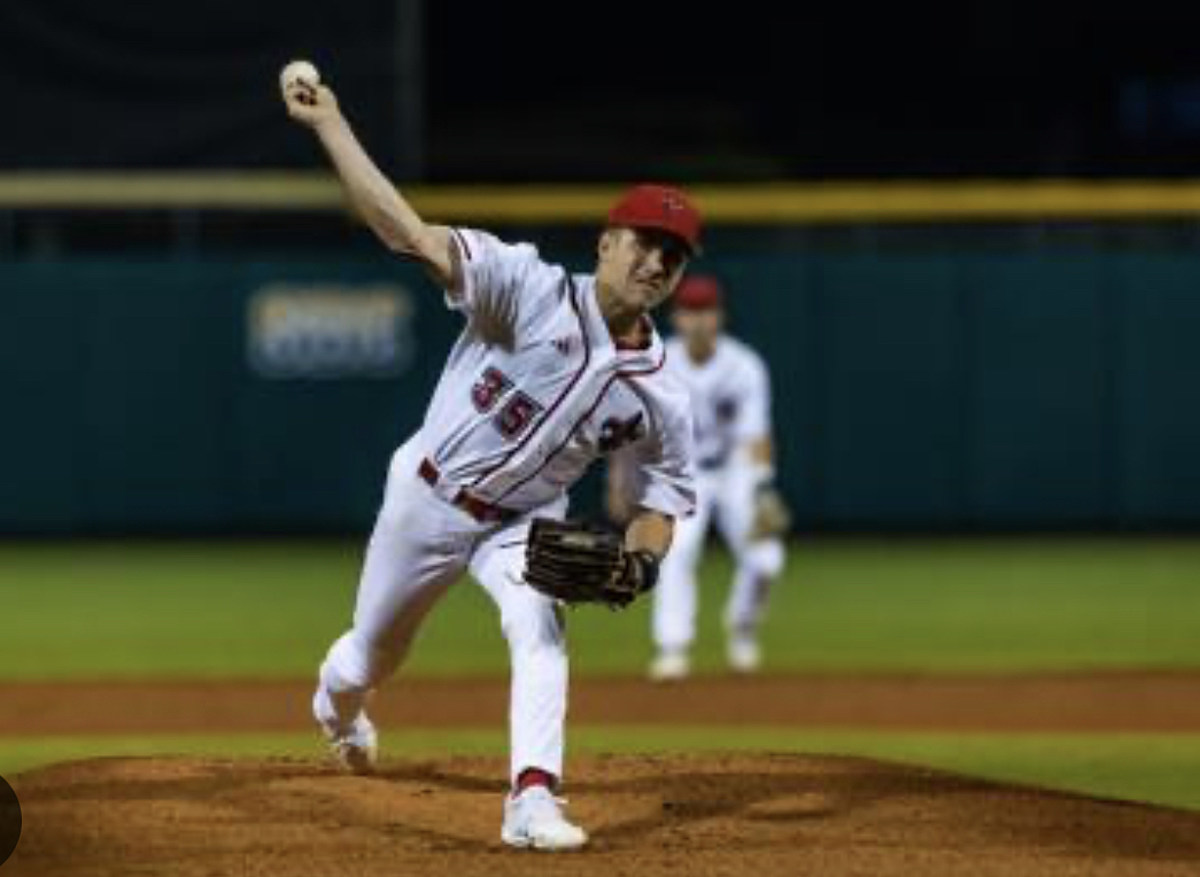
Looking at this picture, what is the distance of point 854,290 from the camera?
56.1 feet

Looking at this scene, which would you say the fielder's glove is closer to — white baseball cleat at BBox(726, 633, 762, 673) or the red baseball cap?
white baseball cleat at BBox(726, 633, 762, 673)

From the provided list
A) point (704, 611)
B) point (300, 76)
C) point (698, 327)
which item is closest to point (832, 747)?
point (698, 327)

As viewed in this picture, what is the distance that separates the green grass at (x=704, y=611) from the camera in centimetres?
1230

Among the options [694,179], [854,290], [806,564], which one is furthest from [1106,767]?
[694,179]

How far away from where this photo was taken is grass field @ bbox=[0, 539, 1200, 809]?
9.43 m

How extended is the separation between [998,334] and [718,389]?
18.0ft

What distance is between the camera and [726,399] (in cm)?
1210

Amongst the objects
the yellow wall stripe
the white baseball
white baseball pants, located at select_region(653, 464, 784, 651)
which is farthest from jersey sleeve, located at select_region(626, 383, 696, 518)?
the yellow wall stripe

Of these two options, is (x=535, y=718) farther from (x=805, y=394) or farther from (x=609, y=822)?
(x=805, y=394)

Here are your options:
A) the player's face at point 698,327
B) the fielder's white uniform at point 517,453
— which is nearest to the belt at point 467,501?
the fielder's white uniform at point 517,453

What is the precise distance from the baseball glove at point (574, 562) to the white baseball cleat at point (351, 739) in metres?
1.04

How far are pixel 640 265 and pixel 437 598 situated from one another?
1.13 m

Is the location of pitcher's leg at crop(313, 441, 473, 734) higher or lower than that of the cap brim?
lower

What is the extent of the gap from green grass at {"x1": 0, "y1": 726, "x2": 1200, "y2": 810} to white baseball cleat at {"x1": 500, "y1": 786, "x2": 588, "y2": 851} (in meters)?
2.29
